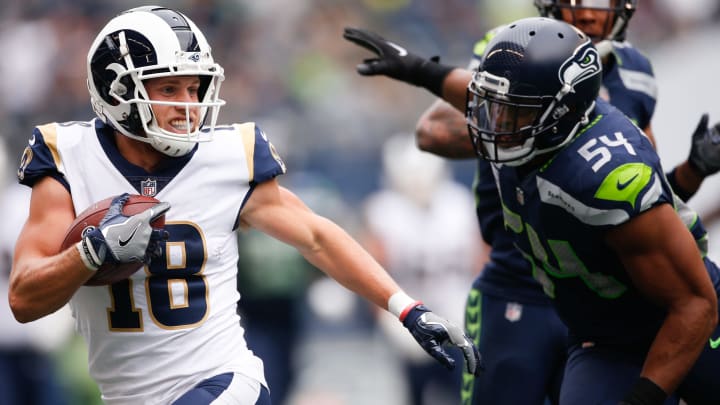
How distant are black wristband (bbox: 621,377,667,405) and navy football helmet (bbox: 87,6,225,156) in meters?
1.51

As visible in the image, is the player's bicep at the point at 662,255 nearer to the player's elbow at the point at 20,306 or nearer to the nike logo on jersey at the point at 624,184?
the nike logo on jersey at the point at 624,184

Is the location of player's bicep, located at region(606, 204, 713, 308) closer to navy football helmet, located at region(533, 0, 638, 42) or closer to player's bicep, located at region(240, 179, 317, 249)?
player's bicep, located at region(240, 179, 317, 249)

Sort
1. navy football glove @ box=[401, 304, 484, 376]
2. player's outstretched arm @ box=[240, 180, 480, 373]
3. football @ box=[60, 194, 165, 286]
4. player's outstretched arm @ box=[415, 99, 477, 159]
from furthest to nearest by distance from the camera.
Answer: player's outstretched arm @ box=[415, 99, 477, 159] < player's outstretched arm @ box=[240, 180, 480, 373] < navy football glove @ box=[401, 304, 484, 376] < football @ box=[60, 194, 165, 286]


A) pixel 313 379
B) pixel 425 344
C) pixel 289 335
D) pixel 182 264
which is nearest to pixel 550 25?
pixel 425 344

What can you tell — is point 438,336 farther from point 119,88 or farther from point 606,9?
point 606,9

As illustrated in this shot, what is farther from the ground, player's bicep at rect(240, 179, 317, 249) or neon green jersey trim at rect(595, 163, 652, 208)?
neon green jersey trim at rect(595, 163, 652, 208)

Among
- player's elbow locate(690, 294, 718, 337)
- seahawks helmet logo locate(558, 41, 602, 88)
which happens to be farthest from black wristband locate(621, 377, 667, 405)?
seahawks helmet logo locate(558, 41, 602, 88)

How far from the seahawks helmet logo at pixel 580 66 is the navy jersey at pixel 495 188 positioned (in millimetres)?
848

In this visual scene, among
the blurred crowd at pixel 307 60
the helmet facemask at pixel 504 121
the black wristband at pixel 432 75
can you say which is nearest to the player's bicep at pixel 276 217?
the helmet facemask at pixel 504 121

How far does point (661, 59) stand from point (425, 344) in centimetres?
704

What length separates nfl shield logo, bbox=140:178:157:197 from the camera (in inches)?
147

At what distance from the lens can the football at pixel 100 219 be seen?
3.50 metres

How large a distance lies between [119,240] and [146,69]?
0.60 m

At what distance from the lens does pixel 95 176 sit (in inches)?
147
